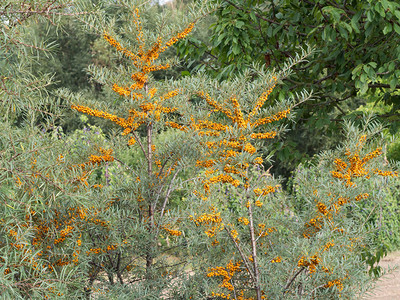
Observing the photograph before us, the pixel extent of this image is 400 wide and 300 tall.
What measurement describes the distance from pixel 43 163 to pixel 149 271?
35.8 inches

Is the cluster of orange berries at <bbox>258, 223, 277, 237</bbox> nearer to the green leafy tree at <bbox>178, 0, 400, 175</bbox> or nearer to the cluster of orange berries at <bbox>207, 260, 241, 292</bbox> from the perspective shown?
the cluster of orange berries at <bbox>207, 260, 241, 292</bbox>

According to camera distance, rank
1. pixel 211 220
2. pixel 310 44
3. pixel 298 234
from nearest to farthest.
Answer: pixel 211 220 → pixel 298 234 → pixel 310 44

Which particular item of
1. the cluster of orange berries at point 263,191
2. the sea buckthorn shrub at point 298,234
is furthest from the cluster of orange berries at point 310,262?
the cluster of orange berries at point 263,191

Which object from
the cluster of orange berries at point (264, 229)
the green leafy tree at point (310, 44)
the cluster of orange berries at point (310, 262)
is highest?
the green leafy tree at point (310, 44)

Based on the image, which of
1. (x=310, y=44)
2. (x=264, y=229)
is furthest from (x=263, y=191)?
(x=310, y=44)

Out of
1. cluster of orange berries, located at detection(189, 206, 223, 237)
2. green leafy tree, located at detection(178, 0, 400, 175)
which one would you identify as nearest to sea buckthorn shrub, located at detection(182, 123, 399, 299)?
cluster of orange berries, located at detection(189, 206, 223, 237)

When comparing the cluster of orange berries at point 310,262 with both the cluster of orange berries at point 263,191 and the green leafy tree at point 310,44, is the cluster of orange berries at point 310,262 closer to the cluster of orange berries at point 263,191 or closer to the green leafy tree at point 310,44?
the cluster of orange berries at point 263,191

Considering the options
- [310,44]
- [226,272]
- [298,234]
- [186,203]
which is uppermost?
[310,44]

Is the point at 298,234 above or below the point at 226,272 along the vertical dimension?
above

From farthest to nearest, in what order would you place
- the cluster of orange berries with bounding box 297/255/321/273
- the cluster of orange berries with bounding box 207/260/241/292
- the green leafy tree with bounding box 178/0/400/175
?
1. the green leafy tree with bounding box 178/0/400/175
2. the cluster of orange berries with bounding box 207/260/241/292
3. the cluster of orange berries with bounding box 297/255/321/273

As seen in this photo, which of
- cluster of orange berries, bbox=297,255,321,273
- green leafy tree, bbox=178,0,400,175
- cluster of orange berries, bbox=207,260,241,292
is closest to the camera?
cluster of orange berries, bbox=297,255,321,273

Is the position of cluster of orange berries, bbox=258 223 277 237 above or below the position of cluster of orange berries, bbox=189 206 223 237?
below

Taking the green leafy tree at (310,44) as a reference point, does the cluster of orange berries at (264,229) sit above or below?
below

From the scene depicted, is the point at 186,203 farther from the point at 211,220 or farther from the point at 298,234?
the point at 298,234
